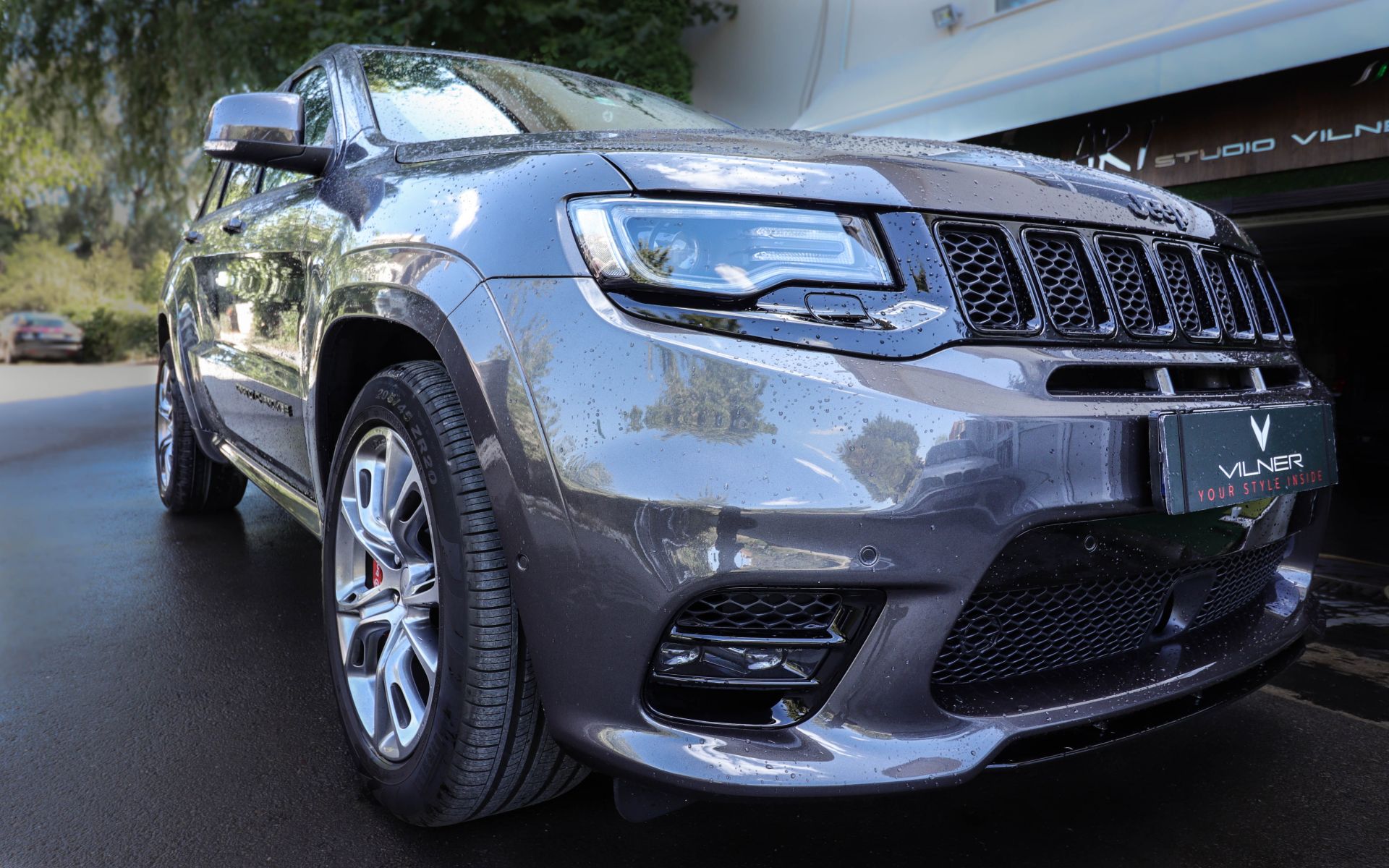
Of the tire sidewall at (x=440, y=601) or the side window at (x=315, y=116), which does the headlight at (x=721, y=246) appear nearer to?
the tire sidewall at (x=440, y=601)

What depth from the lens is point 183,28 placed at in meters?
11.1

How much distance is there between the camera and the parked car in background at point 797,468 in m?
1.42

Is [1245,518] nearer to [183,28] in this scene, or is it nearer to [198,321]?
[198,321]

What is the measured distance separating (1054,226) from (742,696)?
0.91 metres

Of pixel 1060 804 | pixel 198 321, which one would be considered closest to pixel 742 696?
pixel 1060 804

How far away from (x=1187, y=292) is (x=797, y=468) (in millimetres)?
935

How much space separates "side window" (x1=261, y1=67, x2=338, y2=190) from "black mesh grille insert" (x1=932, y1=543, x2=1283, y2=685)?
1954mm

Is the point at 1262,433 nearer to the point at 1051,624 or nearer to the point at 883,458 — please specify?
the point at 1051,624

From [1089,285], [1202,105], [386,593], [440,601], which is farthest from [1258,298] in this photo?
[1202,105]

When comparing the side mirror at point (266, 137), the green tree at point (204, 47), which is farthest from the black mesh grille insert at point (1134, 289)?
the green tree at point (204, 47)

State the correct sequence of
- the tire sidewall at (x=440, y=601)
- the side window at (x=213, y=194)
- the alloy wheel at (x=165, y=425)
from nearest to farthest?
the tire sidewall at (x=440, y=601), the side window at (x=213, y=194), the alloy wheel at (x=165, y=425)

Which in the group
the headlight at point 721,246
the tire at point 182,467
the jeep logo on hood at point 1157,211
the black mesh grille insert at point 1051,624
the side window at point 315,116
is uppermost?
the side window at point 315,116

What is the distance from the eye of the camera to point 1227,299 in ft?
6.48

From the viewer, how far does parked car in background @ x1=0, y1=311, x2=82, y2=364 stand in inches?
981
